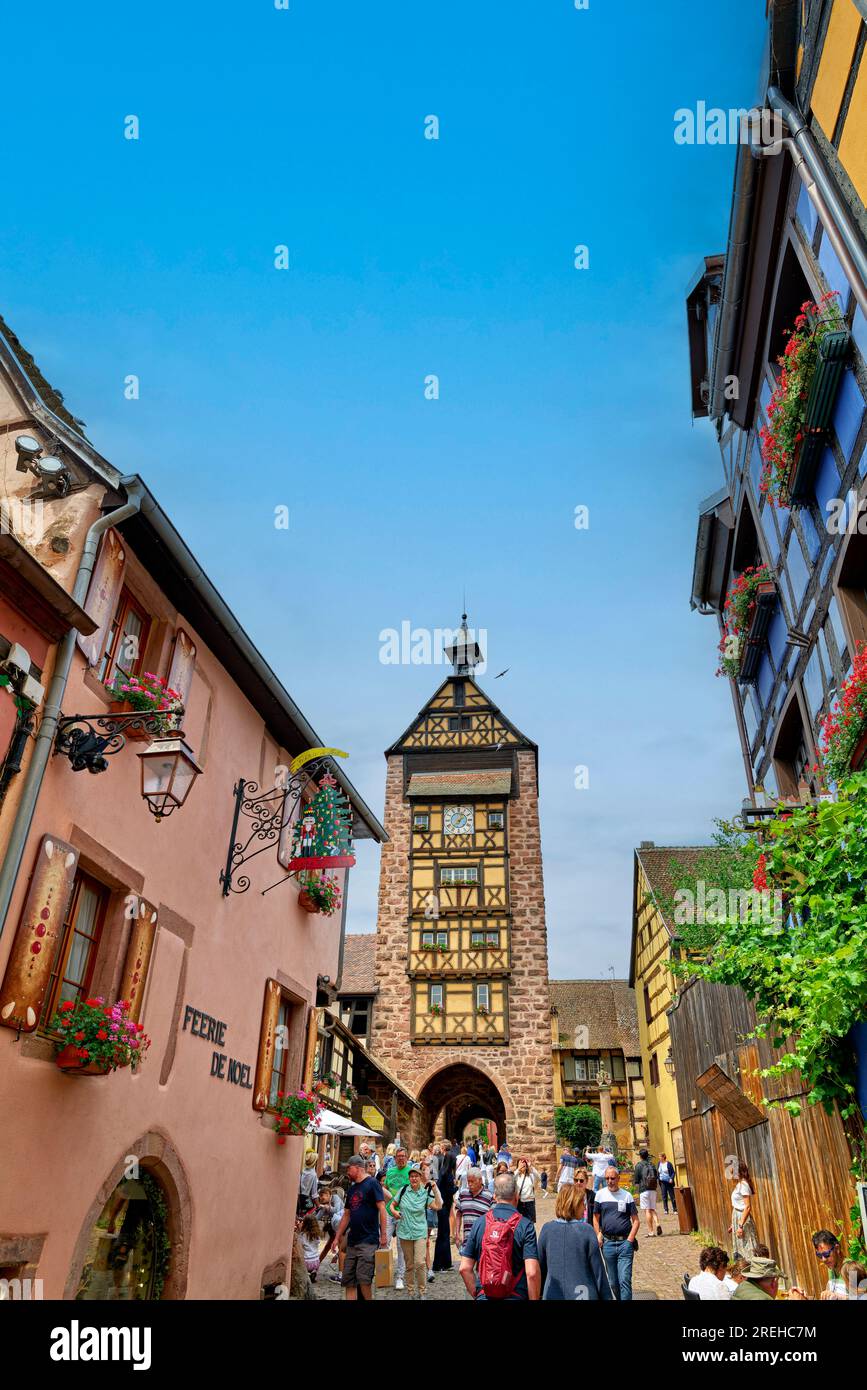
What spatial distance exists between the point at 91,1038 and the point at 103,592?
9.55 ft

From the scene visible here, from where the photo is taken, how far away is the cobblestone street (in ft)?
29.4

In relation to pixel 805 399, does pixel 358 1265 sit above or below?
below

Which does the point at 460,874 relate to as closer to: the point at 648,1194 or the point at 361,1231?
the point at 648,1194

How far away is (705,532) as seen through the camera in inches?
526

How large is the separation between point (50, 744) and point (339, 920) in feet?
22.4

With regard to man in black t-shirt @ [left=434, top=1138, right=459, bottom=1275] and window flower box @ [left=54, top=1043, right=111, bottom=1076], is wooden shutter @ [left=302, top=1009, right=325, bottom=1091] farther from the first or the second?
window flower box @ [left=54, top=1043, right=111, bottom=1076]

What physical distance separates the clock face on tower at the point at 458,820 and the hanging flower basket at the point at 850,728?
20.1 meters

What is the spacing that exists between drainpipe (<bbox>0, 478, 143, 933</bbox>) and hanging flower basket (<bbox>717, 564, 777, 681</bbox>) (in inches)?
278

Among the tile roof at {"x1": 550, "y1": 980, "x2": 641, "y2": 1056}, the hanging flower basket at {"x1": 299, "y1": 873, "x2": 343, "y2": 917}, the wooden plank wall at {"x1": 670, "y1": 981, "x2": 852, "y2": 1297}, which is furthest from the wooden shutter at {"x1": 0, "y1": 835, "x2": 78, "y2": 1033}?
the tile roof at {"x1": 550, "y1": 980, "x2": 641, "y2": 1056}

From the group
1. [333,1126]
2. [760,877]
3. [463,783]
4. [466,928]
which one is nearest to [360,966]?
[466,928]

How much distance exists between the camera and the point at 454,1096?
2850cm

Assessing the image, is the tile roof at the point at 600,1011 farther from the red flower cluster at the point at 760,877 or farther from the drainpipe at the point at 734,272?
the drainpipe at the point at 734,272
